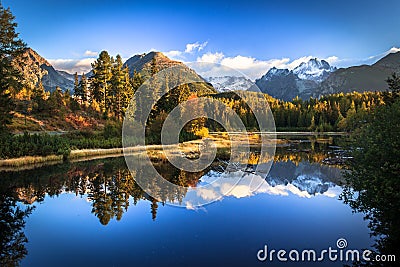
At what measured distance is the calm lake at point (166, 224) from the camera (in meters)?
8.23

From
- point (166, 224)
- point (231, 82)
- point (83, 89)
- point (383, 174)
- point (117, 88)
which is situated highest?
point (83, 89)

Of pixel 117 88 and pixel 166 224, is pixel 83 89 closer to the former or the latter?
pixel 117 88

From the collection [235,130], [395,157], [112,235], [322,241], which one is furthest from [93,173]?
[235,130]

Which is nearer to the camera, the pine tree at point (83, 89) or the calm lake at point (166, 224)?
the calm lake at point (166, 224)

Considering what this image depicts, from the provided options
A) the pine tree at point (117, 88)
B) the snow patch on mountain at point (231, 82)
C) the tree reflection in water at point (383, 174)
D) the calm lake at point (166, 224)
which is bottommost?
the calm lake at point (166, 224)

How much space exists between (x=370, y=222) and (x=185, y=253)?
22.3ft

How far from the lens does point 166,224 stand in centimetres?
1096

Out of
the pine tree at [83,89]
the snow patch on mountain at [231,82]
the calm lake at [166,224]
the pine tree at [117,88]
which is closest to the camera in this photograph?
the calm lake at [166,224]

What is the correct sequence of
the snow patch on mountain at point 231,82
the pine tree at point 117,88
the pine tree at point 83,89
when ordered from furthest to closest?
1. the pine tree at point 83,89
2. the pine tree at point 117,88
3. the snow patch on mountain at point 231,82

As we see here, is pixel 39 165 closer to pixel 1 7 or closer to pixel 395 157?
pixel 1 7

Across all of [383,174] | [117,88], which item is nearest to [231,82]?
[383,174]

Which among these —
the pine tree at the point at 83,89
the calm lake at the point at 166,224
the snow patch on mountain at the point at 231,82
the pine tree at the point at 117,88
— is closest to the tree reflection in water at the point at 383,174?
the calm lake at the point at 166,224

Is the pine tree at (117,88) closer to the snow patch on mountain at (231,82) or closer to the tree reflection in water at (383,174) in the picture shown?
the snow patch on mountain at (231,82)

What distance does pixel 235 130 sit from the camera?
→ 90.1 m
